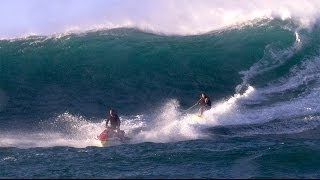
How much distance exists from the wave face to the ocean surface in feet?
0.16

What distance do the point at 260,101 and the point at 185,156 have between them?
752cm

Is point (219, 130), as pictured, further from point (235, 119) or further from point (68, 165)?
point (68, 165)

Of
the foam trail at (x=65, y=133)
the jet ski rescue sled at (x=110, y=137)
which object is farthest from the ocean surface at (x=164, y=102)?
the jet ski rescue sled at (x=110, y=137)

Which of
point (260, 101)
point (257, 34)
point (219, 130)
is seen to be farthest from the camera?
point (257, 34)

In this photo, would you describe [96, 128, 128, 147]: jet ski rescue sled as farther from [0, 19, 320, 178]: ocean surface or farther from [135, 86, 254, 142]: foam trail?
[135, 86, 254, 142]: foam trail

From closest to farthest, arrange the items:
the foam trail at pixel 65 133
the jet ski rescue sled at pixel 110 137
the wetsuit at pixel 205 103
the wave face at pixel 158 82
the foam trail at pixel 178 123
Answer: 1. the foam trail at pixel 65 133
2. the jet ski rescue sled at pixel 110 137
3. the foam trail at pixel 178 123
4. the wave face at pixel 158 82
5. the wetsuit at pixel 205 103

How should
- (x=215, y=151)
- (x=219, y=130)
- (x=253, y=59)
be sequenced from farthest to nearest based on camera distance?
(x=253, y=59), (x=219, y=130), (x=215, y=151)

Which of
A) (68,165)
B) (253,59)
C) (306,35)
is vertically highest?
(306,35)

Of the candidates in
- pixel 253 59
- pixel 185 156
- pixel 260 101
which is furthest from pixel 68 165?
pixel 253 59

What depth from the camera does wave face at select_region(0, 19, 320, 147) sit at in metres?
23.3

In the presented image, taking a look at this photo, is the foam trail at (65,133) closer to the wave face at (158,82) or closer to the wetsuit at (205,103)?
the wave face at (158,82)

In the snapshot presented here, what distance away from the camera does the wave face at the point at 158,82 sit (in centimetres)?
2331

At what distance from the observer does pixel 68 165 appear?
17.9m

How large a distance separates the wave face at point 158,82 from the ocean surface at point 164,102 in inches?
1.9
